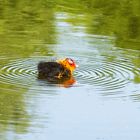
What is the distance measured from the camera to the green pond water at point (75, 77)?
333 inches

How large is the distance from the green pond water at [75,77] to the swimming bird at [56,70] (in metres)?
0.15

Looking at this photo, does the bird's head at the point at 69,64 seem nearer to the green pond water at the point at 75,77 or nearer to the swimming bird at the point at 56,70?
the swimming bird at the point at 56,70

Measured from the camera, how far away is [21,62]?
11156 millimetres

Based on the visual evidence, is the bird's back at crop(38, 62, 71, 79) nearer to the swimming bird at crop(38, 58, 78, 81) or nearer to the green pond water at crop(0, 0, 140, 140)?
the swimming bird at crop(38, 58, 78, 81)

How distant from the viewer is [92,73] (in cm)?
1068

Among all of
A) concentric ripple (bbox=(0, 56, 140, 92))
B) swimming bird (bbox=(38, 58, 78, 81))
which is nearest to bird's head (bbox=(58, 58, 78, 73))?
swimming bird (bbox=(38, 58, 78, 81))

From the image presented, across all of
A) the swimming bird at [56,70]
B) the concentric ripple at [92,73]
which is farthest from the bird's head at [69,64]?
the concentric ripple at [92,73]

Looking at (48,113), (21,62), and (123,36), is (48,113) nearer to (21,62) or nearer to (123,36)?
(21,62)

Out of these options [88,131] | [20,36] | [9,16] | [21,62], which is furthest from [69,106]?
[9,16]

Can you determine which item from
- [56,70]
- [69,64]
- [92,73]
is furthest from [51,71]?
[92,73]

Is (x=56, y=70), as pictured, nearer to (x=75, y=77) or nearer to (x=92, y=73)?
(x=75, y=77)

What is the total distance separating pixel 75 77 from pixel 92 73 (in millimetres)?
294

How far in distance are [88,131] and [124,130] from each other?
41 centimetres

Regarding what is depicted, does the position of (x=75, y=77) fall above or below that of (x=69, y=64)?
below
